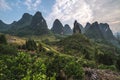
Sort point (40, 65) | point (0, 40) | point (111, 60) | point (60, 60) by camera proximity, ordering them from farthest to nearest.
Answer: point (0, 40) < point (111, 60) < point (60, 60) < point (40, 65)

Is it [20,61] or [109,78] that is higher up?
[20,61]

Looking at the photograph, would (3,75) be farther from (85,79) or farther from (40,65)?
(85,79)

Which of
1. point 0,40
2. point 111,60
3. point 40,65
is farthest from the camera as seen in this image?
point 0,40

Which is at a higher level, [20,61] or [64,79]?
[20,61]

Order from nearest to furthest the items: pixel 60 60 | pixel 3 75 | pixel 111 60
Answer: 1. pixel 3 75
2. pixel 60 60
3. pixel 111 60

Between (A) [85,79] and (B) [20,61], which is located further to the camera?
(A) [85,79]

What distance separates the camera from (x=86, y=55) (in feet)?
648

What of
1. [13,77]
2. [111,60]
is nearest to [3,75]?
[13,77]

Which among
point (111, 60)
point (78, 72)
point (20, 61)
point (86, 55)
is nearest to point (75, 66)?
point (78, 72)

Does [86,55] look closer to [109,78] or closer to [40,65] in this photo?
[109,78]

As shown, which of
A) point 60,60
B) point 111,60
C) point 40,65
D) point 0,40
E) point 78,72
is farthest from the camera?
point 0,40

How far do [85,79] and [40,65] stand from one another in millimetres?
17185

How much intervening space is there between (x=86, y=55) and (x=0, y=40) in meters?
73.7

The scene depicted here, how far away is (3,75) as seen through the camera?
56844 mm
